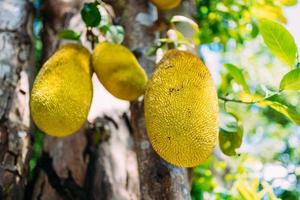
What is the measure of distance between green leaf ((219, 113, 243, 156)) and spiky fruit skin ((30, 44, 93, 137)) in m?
0.29

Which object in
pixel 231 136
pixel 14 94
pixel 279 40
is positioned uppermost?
pixel 279 40

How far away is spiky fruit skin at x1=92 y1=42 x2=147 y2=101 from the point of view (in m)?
0.94

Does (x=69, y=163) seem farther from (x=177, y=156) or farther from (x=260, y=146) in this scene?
(x=260, y=146)

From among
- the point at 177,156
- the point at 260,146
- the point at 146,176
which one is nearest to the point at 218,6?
the point at 146,176

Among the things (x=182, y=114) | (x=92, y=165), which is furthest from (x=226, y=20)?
(x=182, y=114)

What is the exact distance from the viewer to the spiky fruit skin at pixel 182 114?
0.68m

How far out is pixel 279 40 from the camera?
2.41 ft

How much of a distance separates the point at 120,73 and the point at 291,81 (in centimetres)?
37

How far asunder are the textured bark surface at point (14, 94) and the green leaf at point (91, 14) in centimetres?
29

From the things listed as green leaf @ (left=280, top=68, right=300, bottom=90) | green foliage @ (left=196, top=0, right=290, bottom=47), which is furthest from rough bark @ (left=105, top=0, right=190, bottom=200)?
green foliage @ (left=196, top=0, right=290, bottom=47)

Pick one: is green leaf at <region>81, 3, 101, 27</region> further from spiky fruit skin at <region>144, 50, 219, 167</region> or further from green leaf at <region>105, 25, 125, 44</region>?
spiky fruit skin at <region>144, 50, 219, 167</region>

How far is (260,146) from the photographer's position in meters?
4.89

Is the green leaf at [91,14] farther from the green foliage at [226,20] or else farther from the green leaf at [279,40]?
the green foliage at [226,20]

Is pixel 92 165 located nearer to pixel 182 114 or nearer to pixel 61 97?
pixel 61 97
